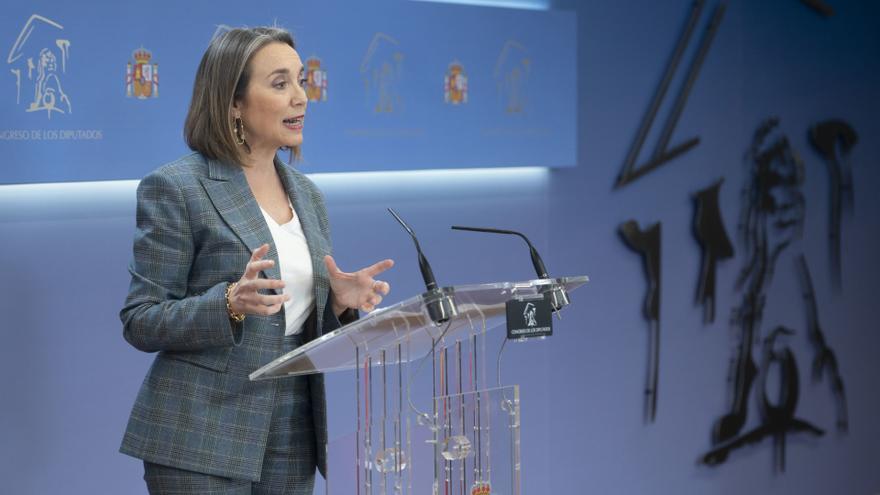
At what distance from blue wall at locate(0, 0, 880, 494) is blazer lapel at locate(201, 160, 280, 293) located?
0.88 metres

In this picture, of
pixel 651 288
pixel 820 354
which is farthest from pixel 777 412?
pixel 651 288

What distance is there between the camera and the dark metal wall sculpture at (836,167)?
4.69 metres

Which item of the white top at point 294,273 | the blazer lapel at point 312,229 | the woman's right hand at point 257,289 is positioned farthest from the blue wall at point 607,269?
the woman's right hand at point 257,289

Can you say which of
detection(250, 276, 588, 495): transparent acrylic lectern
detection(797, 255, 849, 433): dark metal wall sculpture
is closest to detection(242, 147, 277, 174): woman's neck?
detection(250, 276, 588, 495): transparent acrylic lectern

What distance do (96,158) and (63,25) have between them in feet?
1.13

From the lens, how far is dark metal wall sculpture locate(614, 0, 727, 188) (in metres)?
4.19

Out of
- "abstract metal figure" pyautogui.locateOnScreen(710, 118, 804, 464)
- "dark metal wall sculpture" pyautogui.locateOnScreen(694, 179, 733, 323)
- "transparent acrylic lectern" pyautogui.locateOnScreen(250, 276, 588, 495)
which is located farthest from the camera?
"abstract metal figure" pyautogui.locateOnScreen(710, 118, 804, 464)

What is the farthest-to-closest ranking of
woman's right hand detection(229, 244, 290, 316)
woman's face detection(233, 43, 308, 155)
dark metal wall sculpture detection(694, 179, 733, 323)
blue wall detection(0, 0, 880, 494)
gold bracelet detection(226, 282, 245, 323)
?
dark metal wall sculpture detection(694, 179, 733, 323) → blue wall detection(0, 0, 880, 494) → woman's face detection(233, 43, 308, 155) → gold bracelet detection(226, 282, 245, 323) → woman's right hand detection(229, 244, 290, 316)

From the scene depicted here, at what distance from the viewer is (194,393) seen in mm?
2182

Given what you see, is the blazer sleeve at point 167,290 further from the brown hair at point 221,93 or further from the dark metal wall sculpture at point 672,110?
the dark metal wall sculpture at point 672,110

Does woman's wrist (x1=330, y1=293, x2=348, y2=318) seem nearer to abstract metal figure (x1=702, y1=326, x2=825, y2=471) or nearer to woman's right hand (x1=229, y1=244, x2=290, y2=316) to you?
woman's right hand (x1=229, y1=244, x2=290, y2=316)

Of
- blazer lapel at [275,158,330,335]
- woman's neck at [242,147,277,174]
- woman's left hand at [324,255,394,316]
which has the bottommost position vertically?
woman's left hand at [324,255,394,316]

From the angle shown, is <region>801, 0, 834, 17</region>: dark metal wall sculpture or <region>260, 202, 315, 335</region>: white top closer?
<region>260, 202, 315, 335</region>: white top

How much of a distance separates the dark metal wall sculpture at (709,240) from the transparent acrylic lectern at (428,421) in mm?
2564
